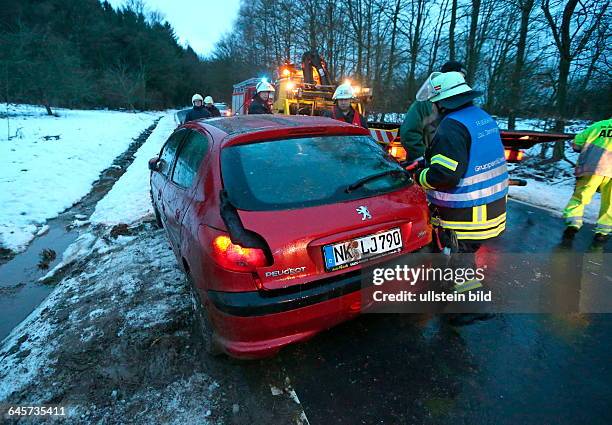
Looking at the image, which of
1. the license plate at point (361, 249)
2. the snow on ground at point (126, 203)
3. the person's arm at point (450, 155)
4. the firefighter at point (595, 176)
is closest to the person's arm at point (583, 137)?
the firefighter at point (595, 176)

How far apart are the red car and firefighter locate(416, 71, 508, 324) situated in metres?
0.26

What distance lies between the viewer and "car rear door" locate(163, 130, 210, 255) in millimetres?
2658

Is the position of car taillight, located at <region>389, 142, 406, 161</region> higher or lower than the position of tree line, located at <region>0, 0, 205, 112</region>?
lower

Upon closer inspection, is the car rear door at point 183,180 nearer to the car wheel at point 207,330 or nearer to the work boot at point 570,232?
the car wheel at point 207,330

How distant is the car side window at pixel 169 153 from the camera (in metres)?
3.65

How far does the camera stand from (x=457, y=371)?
235cm

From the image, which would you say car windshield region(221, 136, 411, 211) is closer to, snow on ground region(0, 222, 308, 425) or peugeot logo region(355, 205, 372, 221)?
peugeot logo region(355, 205, 372, 221)

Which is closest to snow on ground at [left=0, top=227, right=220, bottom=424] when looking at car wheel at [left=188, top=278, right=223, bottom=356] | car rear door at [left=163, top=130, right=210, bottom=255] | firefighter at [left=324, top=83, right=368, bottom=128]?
car wheel at [left=188, top=278, right=223, bottom=356]

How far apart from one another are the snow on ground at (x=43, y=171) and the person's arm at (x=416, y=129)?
5465 mm

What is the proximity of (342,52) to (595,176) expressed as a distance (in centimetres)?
2158

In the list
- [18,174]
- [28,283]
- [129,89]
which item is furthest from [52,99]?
[28,283]

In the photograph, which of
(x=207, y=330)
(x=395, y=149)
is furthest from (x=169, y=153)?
(x=395, y=149)

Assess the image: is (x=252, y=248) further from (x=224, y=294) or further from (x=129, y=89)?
(x=129, y=89)

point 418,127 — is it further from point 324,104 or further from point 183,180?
point 324,104
